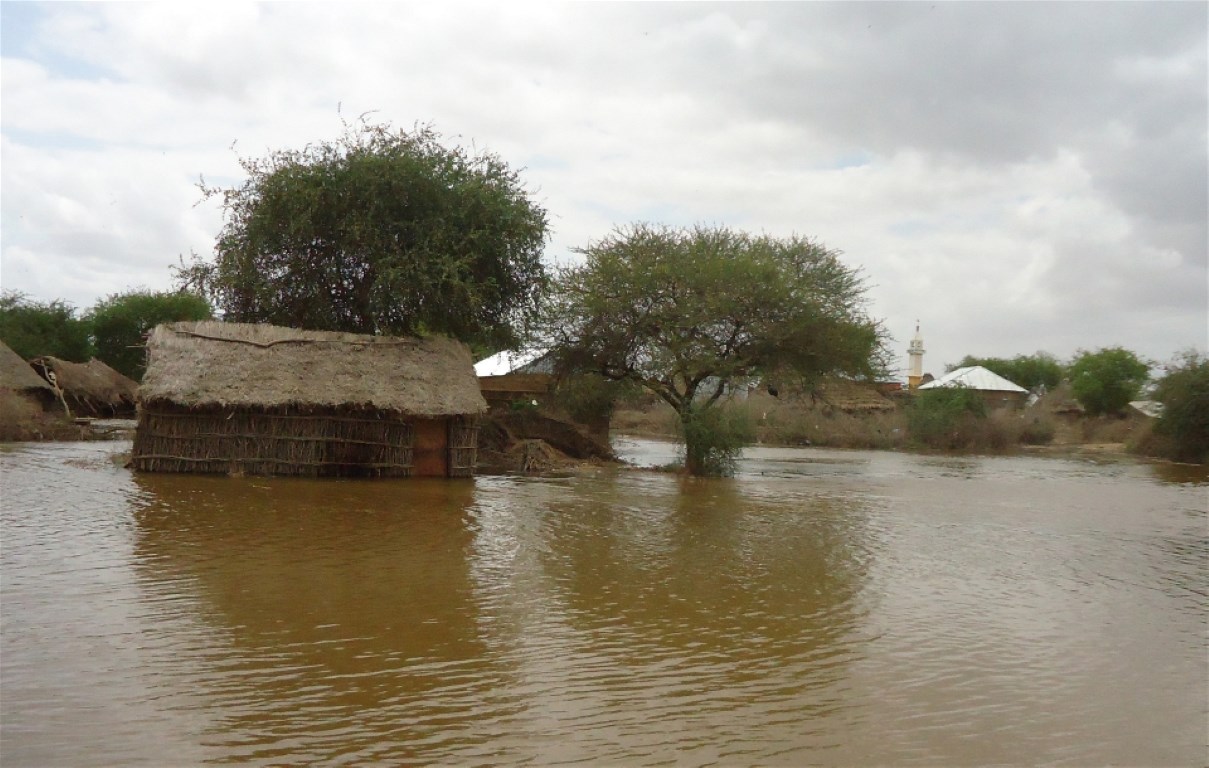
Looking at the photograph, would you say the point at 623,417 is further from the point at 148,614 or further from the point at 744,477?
the point at 148,614

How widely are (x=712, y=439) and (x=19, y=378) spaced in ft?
58.9

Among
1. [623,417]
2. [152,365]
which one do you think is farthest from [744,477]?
[623,417]

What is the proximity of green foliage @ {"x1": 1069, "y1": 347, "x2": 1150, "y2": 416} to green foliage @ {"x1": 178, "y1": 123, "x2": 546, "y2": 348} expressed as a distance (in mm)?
33106

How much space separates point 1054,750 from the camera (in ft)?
16.5

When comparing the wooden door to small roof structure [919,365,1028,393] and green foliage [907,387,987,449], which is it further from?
small roof structure [919,365,1028,393]

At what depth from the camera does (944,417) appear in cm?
3791

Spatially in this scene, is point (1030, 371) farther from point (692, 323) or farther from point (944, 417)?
point (692, 323)

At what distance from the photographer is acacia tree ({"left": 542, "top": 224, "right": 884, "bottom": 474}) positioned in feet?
66.9

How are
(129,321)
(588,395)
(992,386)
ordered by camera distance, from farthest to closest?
1. (992,386)
2. (129,321)
3. (588,395)

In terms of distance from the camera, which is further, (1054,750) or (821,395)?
(821,395)

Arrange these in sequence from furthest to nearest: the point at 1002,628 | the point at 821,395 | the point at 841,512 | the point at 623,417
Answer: the point at 623,417
the point at 821,395
the point at 841,512
the point at 1002,628

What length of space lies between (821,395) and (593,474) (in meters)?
5.97

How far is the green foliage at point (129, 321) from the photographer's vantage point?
40906 millimetres

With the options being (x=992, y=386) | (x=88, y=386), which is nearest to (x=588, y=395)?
(x=88, y=386)
